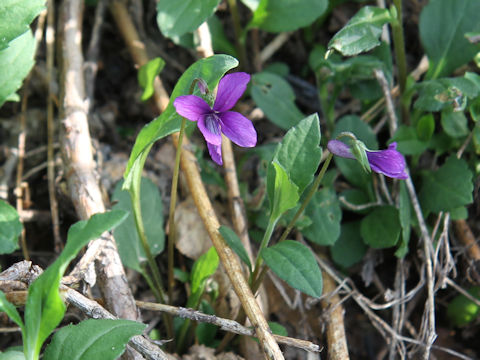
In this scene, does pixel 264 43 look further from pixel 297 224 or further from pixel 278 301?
pixel 278 301

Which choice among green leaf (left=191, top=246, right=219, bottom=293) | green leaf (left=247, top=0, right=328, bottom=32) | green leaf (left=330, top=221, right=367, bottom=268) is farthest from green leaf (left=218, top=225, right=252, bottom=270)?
green leaf (left=247, top=0, right=328, bottom=32)

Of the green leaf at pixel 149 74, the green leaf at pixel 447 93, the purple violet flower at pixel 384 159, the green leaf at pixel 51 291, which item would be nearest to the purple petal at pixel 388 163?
the purple violet flower at pixel 384 159

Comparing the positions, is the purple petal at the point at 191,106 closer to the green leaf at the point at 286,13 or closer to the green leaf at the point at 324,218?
the green leaf at the point at 324,218

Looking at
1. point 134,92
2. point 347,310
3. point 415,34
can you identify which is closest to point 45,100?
point 134,92

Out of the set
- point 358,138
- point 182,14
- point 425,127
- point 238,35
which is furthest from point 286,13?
point 425,127

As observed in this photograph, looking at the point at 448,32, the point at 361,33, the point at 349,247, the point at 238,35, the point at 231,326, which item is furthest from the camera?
the point at 238,35

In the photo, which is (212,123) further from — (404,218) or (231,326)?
(404,218)
